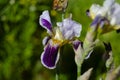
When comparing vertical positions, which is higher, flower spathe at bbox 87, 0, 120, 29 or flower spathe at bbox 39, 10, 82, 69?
flower spathe at bbox 87, 0, 120, 29

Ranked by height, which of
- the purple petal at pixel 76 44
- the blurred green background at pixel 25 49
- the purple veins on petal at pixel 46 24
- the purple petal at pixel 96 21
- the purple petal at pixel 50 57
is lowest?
the blurred green background at pixel 25 49

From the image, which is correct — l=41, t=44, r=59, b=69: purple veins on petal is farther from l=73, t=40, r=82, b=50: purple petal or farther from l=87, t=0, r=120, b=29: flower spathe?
l=87, t=0, r=120, b=29: flower spathe

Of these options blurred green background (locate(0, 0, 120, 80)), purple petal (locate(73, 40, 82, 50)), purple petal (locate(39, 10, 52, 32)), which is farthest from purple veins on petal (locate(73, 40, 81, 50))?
blurred green background (locate(0, 0, 120, 80))

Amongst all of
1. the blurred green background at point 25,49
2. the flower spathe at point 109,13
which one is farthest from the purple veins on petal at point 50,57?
the blurred green background at point 25,49

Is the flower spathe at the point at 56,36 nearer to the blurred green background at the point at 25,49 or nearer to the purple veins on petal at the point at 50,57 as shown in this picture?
the purple veins on petal at the point at 50,57

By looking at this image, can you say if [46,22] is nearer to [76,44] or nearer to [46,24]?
[46,24]

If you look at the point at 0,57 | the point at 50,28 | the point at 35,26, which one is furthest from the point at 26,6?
the point at 50,28

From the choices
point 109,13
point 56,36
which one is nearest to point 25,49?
point 56,36

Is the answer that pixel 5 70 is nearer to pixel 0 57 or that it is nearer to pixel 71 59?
pixel 0 57

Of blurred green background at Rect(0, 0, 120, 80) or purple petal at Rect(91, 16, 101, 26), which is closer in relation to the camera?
purple petal at Rect(91, 16, 101, 26)
